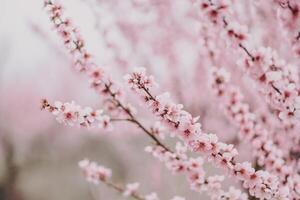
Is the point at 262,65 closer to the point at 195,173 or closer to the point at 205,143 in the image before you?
the point at 205,143

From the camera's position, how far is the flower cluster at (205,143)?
91.3 inches

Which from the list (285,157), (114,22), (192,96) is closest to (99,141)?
(114,22)

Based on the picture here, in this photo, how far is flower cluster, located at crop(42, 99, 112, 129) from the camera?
2.62 metres

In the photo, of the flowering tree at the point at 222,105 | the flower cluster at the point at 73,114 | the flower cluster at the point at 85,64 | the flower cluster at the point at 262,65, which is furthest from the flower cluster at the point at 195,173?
the flower cluster at the point at 262,65

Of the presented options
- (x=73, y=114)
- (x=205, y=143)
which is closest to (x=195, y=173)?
(x=205, y=143)

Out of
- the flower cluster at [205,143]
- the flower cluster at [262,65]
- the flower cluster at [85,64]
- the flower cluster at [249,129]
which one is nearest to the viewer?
the flower cluster at [205,143]

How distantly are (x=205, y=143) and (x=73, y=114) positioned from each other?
31.5 inches

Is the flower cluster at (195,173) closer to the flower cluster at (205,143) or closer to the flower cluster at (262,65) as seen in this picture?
the flower cluster at (205,143)

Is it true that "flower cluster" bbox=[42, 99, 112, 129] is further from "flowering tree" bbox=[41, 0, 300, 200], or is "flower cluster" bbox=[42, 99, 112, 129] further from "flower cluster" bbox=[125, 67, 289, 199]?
"flower cluster" bbox=[125, 67, 289, 199]

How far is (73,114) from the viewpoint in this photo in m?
2.69

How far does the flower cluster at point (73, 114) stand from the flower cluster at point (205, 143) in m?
0.52

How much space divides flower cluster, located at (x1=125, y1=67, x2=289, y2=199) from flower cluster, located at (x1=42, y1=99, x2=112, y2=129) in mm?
524

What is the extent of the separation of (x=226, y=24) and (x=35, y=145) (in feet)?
40.7

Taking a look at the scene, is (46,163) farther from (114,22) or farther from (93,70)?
(93,70)
